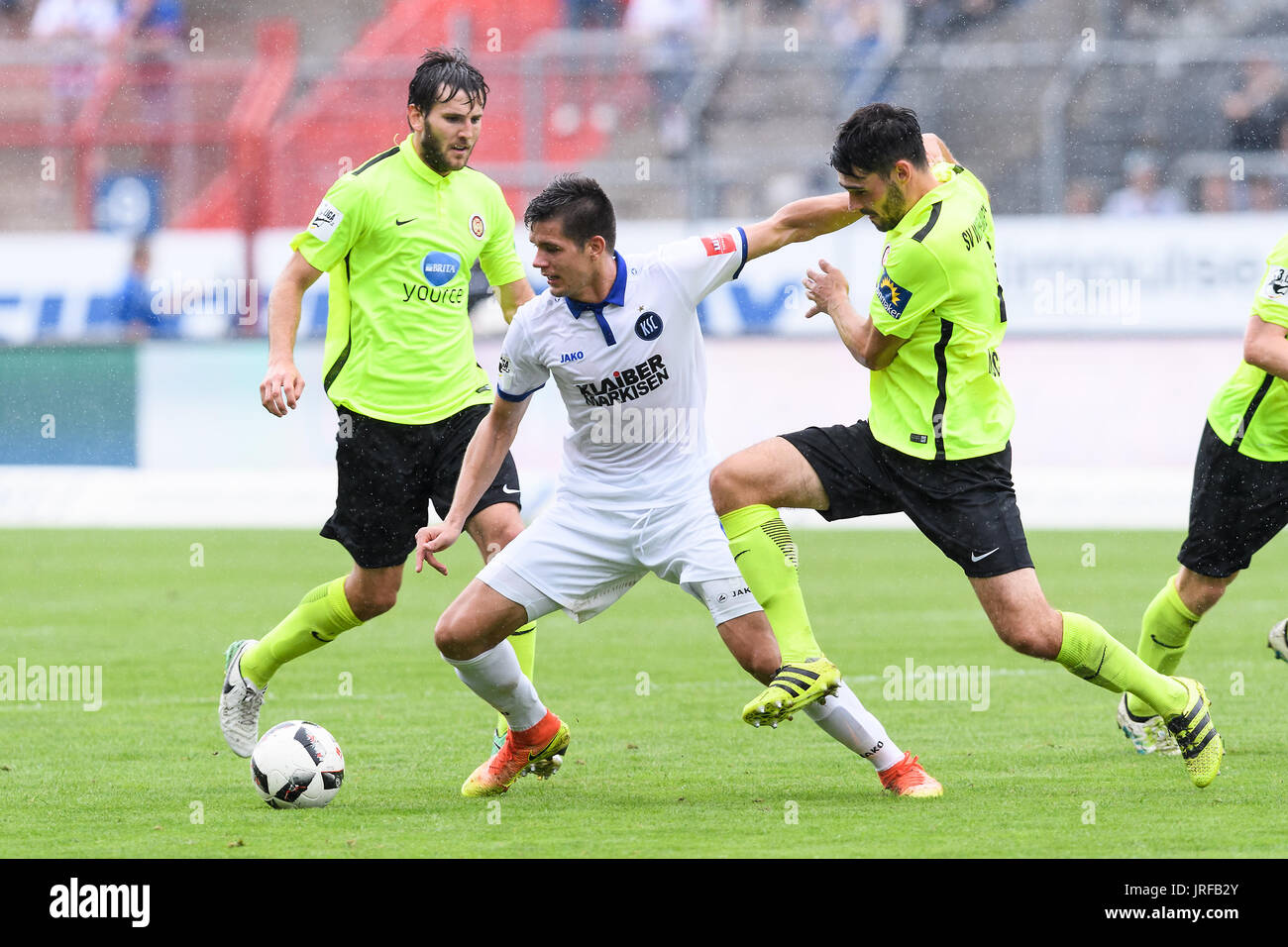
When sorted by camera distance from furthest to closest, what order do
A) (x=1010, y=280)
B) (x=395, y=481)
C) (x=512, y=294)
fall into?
(x=1010, y=280)
(x=512, y=294)
(x=395, y=481)

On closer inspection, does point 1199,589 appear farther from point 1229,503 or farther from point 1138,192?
point 1138,192

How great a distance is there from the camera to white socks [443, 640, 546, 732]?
6035mm

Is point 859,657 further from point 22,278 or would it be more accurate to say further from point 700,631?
point 22,278

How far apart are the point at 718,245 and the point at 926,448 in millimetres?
978

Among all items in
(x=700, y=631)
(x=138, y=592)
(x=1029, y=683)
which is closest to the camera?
(x=1029, y=683)

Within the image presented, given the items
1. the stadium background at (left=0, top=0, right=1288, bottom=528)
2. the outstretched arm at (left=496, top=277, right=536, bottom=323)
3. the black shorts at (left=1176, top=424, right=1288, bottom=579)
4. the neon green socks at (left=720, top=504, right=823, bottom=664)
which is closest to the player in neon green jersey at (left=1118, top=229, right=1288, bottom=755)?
the black shorts at (left=1176, top=424, right=1288, bottom=579)

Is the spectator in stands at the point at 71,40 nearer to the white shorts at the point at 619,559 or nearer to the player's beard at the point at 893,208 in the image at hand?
the white shorts at the point at 619,559

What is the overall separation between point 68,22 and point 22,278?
16.4 ft

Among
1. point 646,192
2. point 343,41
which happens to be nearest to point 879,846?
point 646,192

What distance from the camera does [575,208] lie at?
18.5 feet

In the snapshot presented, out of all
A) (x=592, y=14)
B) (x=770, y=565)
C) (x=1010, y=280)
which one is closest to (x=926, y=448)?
(x=770, y=565)

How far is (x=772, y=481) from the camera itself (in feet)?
19.6

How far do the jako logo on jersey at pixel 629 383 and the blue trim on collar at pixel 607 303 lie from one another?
0.12 m

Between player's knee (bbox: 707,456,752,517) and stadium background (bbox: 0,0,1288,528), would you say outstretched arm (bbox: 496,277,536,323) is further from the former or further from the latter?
stadium background (bbox: 0,0,1288,528)
